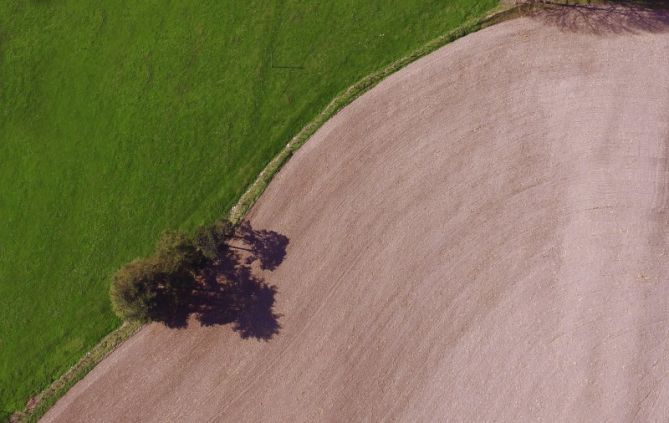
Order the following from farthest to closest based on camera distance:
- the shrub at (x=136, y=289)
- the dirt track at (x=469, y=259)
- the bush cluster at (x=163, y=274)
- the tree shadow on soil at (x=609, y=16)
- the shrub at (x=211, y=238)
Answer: the tree shadow on soil at (x=609, y=16), the shrub at (x=211, y=238), the dirt track at (x=469, y=259), the bush cluster at (x=163, y=274), the shrub at (x=136, y=289)

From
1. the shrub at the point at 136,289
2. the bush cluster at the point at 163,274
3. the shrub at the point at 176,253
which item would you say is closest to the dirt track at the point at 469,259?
the bush cluster at the point at 163,274

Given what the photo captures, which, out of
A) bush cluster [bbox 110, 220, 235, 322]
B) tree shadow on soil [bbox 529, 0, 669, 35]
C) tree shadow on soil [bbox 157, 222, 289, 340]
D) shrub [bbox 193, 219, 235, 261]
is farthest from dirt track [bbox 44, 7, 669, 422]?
bush cluster [bbox 110, 220, 235, 322]

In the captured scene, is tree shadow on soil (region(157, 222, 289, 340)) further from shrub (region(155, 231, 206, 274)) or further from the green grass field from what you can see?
the green grass field

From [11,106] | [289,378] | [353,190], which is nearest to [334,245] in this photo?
[353,190]

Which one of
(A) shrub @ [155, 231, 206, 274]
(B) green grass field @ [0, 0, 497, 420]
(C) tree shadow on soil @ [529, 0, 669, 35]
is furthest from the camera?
(B) green grass field @ [0, 0, 497, 420]

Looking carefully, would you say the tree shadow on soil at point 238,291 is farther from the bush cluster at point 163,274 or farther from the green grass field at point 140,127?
the green grass field at point 140,127

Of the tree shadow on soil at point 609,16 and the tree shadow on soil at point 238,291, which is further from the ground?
the tree shadow on soil at point 609,16

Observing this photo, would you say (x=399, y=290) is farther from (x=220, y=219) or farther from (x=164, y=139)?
(x=164, y=139)
